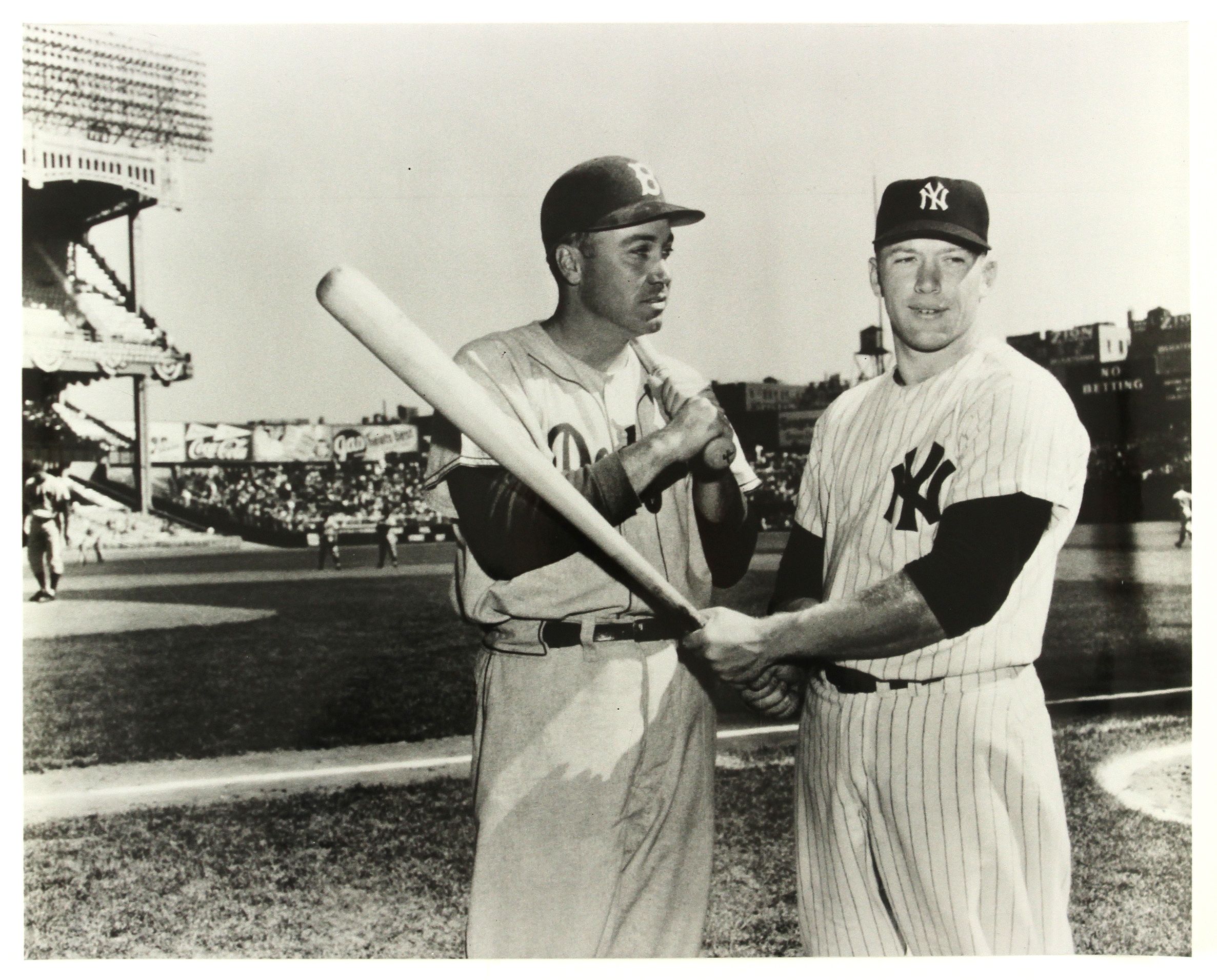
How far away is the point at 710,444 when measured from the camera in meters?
2.12

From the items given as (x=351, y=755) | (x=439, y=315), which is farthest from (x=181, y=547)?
(x=439, y=315)

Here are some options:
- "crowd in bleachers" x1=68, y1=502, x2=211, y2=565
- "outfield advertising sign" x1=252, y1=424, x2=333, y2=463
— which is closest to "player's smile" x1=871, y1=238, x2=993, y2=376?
"outfield advertising sign" x1=252, y1=424, x2=333, y2=463

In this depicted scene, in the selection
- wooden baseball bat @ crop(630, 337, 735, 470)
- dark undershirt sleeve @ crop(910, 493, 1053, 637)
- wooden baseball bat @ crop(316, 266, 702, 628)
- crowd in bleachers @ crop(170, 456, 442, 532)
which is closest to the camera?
wooden baseball bat @ crop(316, 266, 702, 628)

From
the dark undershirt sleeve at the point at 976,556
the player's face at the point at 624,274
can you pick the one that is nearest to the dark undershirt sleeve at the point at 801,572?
the dark undershirt sleeve at the point at 976,556

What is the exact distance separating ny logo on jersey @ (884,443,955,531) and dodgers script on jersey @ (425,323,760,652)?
43 centimetres

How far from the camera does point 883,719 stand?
76.5 inches

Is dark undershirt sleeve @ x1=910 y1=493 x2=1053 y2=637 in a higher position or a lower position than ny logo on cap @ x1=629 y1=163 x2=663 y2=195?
lower

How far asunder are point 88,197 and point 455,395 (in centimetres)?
132

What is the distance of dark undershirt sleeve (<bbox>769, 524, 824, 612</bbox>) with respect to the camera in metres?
2.17

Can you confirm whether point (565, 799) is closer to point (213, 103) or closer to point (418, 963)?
point (418, 963)

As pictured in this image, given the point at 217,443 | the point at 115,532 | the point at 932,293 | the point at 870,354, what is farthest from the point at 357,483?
the point at 932,293

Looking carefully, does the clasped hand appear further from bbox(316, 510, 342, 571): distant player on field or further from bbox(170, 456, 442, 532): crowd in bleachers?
bbox(316, 510, 342, 571): distant player on field

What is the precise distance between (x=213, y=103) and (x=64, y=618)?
1.35 m

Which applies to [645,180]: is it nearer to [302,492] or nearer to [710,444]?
[710,444]
